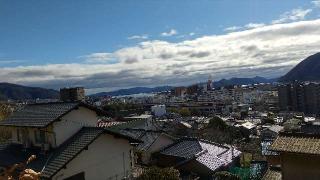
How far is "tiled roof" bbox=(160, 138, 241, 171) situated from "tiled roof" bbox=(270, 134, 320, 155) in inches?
505

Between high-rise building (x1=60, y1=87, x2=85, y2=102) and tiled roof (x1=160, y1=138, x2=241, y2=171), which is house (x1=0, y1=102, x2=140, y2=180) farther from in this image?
tiled roof (x1=160, y1=138, x2=241, y2=171)

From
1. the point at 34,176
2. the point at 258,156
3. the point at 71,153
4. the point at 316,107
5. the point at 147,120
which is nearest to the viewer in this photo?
the point at 34,176

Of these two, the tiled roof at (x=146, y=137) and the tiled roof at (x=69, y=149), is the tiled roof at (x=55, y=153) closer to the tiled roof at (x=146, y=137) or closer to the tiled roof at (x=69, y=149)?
the tiled roof at (x=69, y=149)

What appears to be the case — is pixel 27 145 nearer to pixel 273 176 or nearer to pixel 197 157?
pixel 197 157

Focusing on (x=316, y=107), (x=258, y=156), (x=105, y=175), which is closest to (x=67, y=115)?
(x=105, y=175)

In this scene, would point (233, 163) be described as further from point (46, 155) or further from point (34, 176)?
point (34, 176)

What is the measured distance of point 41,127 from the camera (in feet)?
59.8

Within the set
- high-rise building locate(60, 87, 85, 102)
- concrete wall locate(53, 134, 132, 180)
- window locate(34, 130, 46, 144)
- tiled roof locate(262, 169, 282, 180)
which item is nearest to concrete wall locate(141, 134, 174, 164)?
high-rise building locate(60, 87, 85, 102)

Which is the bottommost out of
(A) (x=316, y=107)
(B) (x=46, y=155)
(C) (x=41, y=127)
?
(A) (x=316, y=107)

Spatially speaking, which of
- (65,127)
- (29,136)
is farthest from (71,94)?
(65,127)

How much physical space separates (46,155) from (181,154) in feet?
42.8

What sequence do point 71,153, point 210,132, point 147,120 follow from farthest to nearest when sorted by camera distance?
point 210,132 < point 147,120 < point 71,153

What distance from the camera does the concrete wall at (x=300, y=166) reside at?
13344 millimetres

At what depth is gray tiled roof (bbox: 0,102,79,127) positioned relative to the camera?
18797 mm
